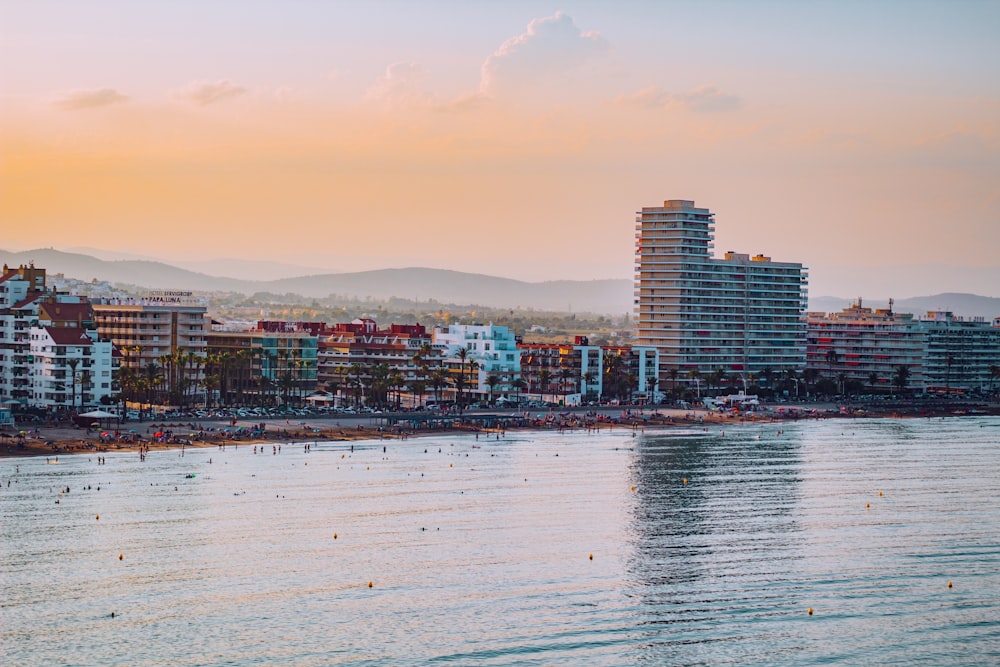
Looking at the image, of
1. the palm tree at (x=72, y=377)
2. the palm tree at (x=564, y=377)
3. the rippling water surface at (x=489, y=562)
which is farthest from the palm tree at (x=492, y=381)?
the rippling water surface at (x=489, y=562)

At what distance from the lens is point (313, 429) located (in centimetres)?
12719

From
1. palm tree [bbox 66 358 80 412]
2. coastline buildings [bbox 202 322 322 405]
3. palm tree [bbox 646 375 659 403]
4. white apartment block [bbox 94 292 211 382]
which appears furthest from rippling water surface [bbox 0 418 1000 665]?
Result: palm tree [bbox 646 375 659 403]

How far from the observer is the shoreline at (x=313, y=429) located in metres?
109

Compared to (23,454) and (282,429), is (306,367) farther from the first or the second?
(23,454)

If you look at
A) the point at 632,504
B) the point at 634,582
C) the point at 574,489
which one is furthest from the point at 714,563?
the point at 574,489

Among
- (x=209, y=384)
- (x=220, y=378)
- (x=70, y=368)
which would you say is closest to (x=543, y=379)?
(x=220, y=378)

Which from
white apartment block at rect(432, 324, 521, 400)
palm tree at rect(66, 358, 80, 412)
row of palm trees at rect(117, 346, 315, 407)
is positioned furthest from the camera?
white apartment block at rect(432, 324, 521, 400)

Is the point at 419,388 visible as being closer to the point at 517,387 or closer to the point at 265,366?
the point at 265,366

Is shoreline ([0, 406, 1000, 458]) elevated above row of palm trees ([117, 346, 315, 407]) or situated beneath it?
situated beneath

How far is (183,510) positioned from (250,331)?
88.3 metres

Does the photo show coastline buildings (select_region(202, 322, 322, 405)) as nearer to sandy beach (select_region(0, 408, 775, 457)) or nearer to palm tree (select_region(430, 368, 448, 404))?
palm tree (select_region(430, 368, 448, 404))

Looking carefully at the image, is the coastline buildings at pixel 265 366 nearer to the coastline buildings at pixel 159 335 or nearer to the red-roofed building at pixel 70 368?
the coastline buildings at pixel 159 335

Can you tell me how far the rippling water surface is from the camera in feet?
173

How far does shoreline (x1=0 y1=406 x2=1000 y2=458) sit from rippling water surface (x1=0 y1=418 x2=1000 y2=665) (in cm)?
550
